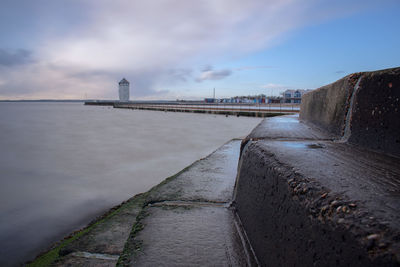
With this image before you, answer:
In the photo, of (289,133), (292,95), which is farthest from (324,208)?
(292,95)

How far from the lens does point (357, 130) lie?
1359 mm

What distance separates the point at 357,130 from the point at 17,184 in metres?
6.81

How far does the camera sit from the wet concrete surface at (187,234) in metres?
0.94

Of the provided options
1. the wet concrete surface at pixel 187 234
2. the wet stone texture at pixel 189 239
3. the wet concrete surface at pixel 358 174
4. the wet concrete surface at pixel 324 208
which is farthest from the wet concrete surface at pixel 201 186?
the wet concrete surface at pixel 358 174

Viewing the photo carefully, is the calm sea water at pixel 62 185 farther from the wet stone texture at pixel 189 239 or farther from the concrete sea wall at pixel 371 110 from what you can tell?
the concrete sea wall at pixel 371 110

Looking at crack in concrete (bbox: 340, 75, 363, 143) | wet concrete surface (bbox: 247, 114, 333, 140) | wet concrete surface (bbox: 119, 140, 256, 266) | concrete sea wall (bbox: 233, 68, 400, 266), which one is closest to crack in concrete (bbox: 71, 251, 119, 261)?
wet concrete surface (bbox: 119, 140, 256, 266)

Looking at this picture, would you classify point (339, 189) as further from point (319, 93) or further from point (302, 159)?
point (319, 93)

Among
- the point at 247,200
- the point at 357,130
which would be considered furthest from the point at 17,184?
the point at 357,130

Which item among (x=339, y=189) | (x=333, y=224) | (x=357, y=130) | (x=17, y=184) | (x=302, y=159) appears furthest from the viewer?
(x=17, y=184)

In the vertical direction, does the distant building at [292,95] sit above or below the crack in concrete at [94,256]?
above

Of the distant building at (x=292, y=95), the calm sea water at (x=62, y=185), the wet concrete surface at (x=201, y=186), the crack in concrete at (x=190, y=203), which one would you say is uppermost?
the distant building at (x=292, y=95)

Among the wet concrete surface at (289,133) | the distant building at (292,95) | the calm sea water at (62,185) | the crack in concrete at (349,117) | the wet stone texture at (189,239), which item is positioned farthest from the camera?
the distant building at (292,95)

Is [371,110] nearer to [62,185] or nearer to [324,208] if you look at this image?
[324,208]

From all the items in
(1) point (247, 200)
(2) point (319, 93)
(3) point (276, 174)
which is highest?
(2) point (319, 93)
